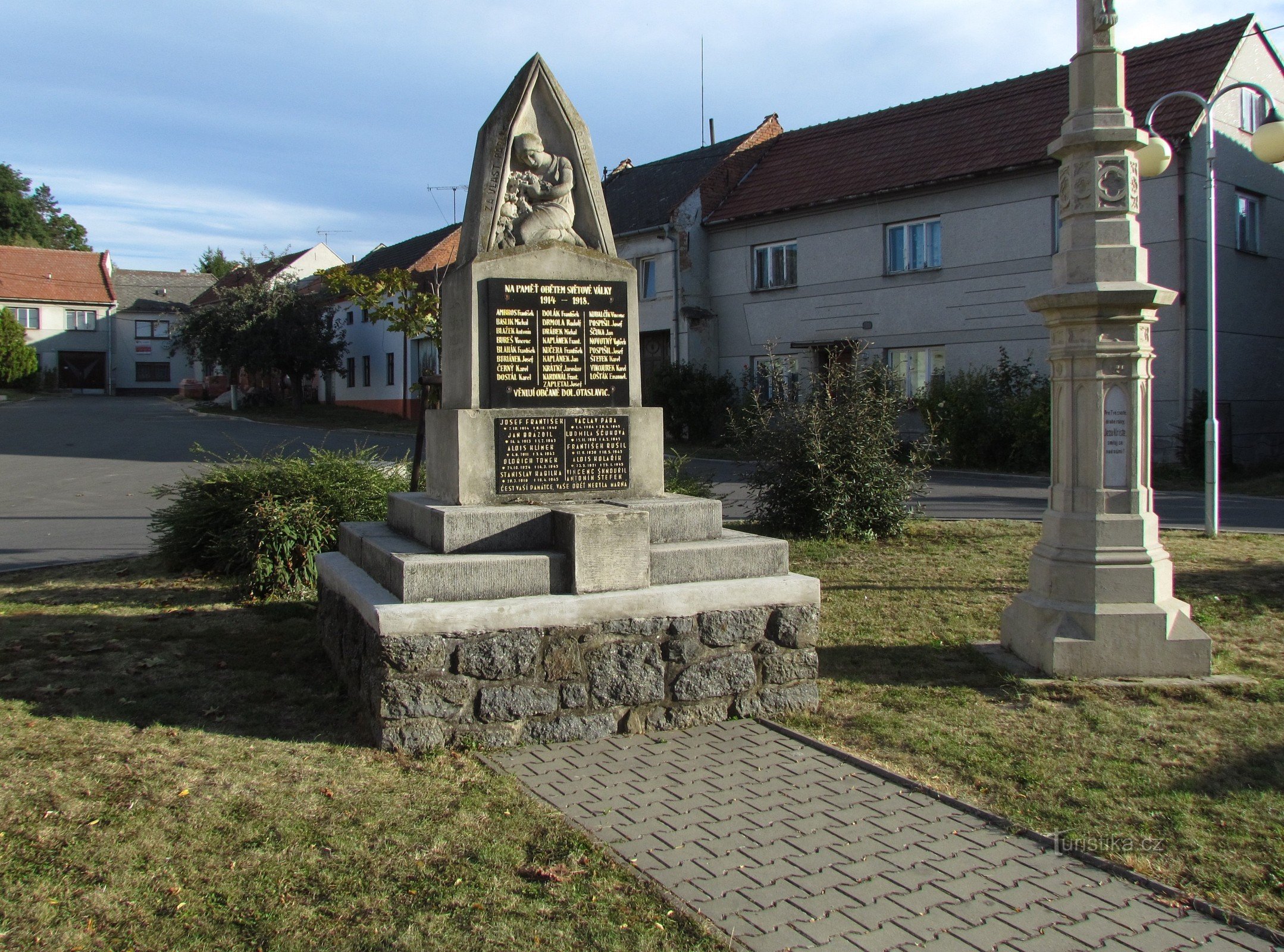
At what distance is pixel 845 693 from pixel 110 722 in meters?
3.78

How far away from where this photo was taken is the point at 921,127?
945 inches

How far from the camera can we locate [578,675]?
4855mm

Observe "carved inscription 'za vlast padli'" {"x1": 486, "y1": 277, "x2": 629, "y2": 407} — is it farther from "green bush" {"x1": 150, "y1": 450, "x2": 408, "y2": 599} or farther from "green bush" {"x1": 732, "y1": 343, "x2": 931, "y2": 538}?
"green bush" {"x1": 732, "y1": 343, "x2": 931, "y2": 538}

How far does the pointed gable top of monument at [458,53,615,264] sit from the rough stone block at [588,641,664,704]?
7.44ft

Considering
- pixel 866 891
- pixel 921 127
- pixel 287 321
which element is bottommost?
pixel 866 891

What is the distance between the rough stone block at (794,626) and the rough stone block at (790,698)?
0.22 meters

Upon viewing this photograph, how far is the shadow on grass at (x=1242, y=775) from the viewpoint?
4133mm

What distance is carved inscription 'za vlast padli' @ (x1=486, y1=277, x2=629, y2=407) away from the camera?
5.48 metres

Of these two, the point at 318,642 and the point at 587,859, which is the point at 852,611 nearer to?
the point at 318,642

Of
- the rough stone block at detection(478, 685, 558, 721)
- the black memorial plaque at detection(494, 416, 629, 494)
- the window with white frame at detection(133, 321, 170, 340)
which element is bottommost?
the rough stone block at detection(478, 685, 558, 721)

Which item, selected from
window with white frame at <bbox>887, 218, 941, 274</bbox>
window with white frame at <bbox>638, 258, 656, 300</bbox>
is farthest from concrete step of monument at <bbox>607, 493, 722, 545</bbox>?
window with white frame at <bbox>638, 258, 656, 300</bbox>

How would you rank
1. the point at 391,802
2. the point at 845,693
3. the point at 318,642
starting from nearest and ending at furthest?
1. the point at 391,802
2. the point at 845,693
3. the point at 318,642

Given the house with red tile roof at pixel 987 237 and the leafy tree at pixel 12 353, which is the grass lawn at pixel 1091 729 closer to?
the house with red tile roof at pixel 987 237

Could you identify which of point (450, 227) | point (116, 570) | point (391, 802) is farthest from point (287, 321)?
point (391, 802)
